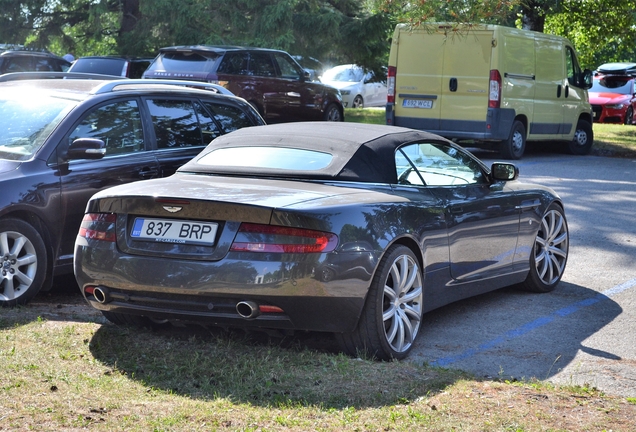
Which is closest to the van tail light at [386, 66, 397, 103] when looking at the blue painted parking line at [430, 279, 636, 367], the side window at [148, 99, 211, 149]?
the side window at [148, 99, 211, 149]

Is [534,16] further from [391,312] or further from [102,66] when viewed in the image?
[391,312]

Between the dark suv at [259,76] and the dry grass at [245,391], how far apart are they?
12466 mm

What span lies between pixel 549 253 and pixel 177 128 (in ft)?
10.6

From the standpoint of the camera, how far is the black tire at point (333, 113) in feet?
69.3

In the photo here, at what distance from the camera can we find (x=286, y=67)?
65.3 feet

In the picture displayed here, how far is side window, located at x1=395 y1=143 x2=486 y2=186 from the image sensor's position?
6.27 m

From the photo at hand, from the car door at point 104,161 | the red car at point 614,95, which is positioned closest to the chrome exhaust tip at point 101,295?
the car door at point 104,161

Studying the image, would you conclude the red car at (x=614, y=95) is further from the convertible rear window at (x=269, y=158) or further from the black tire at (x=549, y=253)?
the convertible rear window at (x=269, y=158)

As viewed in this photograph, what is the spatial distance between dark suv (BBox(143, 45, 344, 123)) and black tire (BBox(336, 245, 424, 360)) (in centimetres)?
1243

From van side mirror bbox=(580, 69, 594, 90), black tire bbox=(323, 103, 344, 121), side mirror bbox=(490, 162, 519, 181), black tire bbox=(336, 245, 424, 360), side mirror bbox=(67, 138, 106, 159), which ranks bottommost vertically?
black tire bbox=(336, 245, 424, 360)

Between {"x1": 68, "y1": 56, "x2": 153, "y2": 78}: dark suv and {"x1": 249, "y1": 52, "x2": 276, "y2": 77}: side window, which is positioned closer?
{"x1": 249, "y1": 52, "x2": 276, "y2": 77}: side window

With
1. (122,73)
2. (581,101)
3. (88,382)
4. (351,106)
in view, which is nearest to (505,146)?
(581,101)

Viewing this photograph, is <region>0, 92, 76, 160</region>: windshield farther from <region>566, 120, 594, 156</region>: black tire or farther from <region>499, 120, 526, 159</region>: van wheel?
<region>566, 120, 594, 156</region>: black tire

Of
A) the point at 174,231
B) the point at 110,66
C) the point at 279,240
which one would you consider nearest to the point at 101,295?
the point at 174,231
